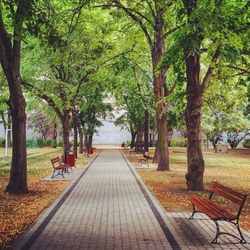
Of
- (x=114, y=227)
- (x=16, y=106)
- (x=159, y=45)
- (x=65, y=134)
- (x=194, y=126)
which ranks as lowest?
(x=114, y=227)

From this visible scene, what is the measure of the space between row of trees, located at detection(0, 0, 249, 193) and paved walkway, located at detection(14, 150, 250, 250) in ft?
10.8

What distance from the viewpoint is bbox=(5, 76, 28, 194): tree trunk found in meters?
14.4

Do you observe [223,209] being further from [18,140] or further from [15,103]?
[15,103]

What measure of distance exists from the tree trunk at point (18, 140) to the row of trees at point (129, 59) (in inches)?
1.2

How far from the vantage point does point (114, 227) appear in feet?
30.5

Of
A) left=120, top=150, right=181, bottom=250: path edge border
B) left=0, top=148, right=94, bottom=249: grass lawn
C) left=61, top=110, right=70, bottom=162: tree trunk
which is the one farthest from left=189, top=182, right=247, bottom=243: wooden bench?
left=61, top=110, right=70, bottom=162: tree trunk

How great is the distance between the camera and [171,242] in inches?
316

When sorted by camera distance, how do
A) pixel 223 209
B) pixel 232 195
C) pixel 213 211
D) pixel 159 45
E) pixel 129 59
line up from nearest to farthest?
pixel 213 211, pixel 223 209, pixel 232 195, pixel 159 45, pixel 129 59

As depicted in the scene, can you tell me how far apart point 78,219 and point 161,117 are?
15.4 m

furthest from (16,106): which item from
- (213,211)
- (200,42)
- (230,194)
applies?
(213,211)

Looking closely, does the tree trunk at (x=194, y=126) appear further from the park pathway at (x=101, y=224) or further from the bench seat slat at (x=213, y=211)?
the bench seat slat at (x=213, y=211)

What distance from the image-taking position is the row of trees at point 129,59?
38.6ft

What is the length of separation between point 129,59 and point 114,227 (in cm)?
2332

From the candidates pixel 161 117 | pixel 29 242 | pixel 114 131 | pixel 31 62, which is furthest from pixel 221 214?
pixel 114 131
